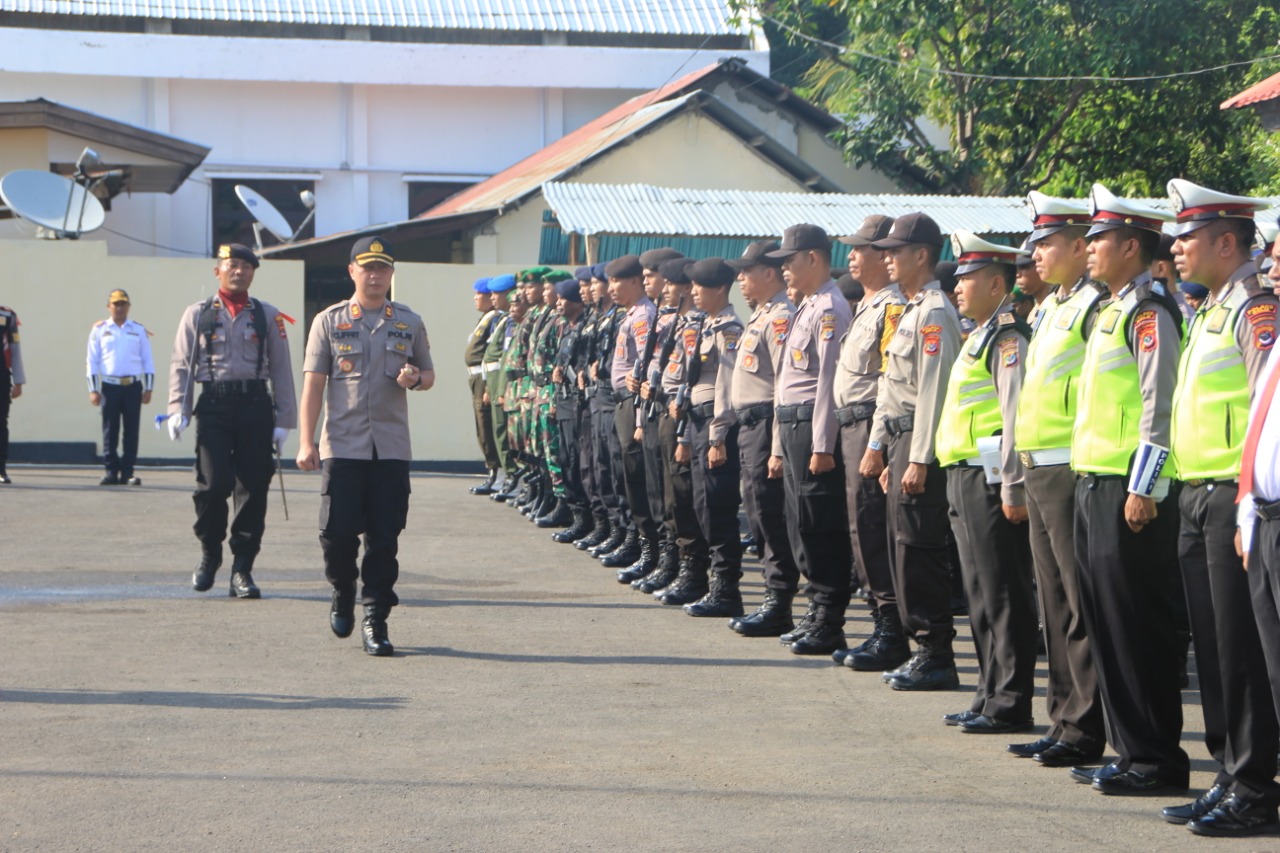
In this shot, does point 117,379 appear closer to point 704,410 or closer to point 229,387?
point 229,387

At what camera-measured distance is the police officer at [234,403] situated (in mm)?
10641

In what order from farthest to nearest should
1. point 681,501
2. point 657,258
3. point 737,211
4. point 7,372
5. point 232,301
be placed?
point 737,211 < point 7,372 < point 657,258 < point 681,501 < point 232,301

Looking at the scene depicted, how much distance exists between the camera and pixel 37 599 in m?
10.5

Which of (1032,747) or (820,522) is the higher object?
(820,522)

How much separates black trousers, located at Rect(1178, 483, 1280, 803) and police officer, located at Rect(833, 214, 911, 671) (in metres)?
2.91

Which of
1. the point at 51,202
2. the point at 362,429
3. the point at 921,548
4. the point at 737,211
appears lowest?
the point at 921,548

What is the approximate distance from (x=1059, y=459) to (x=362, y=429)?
4040 millimetres

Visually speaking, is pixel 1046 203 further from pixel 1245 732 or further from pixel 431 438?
pixel 431 438

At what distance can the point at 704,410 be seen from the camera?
34.2 ft

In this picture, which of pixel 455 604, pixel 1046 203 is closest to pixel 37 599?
pixel 455 604

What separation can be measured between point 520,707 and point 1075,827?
9.01ft

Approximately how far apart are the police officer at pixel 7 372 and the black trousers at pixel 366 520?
10.2 meters

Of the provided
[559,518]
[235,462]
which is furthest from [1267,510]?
[559,518]

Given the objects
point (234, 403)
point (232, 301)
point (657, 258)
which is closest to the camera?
point (234, 403)
